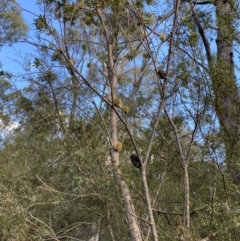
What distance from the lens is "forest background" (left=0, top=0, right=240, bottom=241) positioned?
272 cm

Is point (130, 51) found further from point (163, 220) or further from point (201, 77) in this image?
point (163, 220)

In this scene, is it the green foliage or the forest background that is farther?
the green foliage

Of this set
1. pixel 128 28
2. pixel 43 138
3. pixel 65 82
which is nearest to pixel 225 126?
pixel 128 28

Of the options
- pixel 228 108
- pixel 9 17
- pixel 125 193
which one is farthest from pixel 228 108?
pixel 9 17

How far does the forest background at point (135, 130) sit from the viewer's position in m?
2.72

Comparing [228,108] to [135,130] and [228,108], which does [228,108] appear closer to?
[228,108]

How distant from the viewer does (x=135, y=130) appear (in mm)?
3889

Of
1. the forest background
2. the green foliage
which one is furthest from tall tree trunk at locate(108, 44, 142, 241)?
the green foliage

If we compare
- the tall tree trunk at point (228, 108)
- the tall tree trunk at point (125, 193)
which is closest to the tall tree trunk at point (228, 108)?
the tall tree trunk at point (228, 108)

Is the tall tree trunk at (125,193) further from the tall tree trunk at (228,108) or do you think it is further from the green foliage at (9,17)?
the green foliage at (9,17)

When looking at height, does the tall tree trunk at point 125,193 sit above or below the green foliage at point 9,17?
below

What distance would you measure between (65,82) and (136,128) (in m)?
0.81

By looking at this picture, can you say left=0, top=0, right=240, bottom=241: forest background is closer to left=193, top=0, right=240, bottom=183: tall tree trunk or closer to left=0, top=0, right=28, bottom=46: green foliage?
left=193, top=0, right=240, bottom=183: tall tree trunk

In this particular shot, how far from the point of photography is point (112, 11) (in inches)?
112
